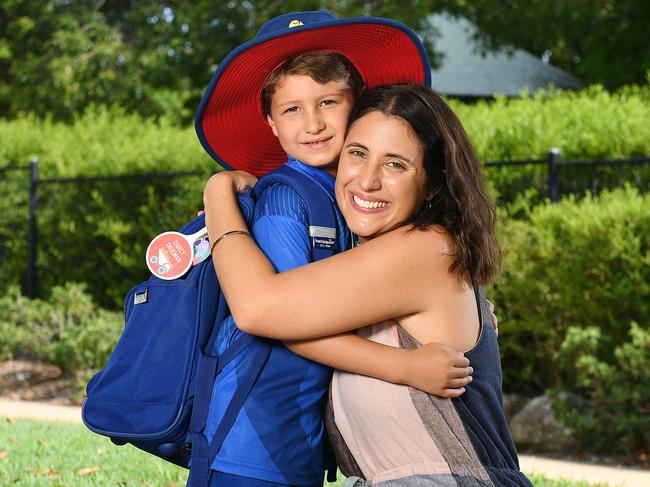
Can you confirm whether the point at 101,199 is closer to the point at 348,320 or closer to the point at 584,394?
the point at 584,394

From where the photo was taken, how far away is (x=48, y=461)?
5168 millimetres

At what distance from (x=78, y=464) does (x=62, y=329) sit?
4.64 meters

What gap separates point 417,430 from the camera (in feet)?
7.36

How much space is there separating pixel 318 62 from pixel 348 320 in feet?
2.59

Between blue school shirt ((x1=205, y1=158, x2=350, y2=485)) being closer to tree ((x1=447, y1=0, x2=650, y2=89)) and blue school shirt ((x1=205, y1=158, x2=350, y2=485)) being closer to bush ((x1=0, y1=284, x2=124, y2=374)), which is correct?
bush ((x1=0, y1=284, x2=124, y2=374))

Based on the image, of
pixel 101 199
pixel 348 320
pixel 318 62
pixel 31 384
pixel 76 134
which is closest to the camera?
pixel 348 320

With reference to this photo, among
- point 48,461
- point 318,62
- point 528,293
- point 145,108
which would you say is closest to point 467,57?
point 145,108

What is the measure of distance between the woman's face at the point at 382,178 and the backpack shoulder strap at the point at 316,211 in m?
0.05

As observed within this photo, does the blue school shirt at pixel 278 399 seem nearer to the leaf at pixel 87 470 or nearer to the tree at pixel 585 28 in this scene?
the leaf at pixel 87 470

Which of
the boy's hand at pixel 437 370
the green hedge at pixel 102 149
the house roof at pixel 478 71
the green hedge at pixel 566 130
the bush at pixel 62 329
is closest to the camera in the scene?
the boy's hand at pixel 437 370

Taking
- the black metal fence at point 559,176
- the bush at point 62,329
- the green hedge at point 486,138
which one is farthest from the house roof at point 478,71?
the black metal fence at point 559,176

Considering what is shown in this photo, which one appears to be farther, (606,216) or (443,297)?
(606,216)

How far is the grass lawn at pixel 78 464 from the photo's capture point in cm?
471

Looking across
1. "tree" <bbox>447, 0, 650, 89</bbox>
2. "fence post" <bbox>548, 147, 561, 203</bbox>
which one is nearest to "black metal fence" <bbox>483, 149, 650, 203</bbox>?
"fence post" <bbox>548, 147, 561, 203</bbox>
